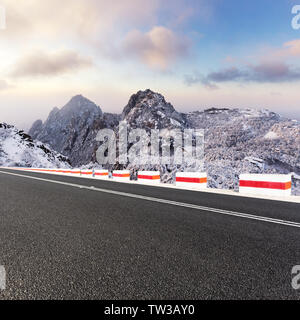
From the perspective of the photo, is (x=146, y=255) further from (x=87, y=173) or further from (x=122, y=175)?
(x=87, y=173)

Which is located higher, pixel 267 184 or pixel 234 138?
pixel 234 138

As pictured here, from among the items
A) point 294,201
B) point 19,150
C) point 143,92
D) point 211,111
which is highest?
point 143,92

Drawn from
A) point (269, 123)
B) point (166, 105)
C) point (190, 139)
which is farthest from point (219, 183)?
point (166, 105)

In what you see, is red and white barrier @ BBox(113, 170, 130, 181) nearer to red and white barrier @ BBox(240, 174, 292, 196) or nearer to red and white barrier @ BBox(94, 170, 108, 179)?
red and white barrier @ BBox(94, 170, 108, 179)

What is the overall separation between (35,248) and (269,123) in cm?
14410

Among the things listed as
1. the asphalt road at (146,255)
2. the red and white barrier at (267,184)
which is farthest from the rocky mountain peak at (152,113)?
the asphalt road at (146,255)

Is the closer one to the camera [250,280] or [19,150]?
[250,280]

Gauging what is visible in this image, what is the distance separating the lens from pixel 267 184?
10062mm

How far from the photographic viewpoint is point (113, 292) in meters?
2.42

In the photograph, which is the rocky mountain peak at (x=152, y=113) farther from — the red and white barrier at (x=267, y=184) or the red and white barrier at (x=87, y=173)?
the red and white barrier at (x=267, y=184)

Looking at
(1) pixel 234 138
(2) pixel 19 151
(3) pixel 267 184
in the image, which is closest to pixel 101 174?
(3) pixel 267 184

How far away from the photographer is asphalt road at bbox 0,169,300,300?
248cm

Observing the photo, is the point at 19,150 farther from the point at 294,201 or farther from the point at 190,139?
the point at 294,201

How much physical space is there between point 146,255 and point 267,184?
830cm
